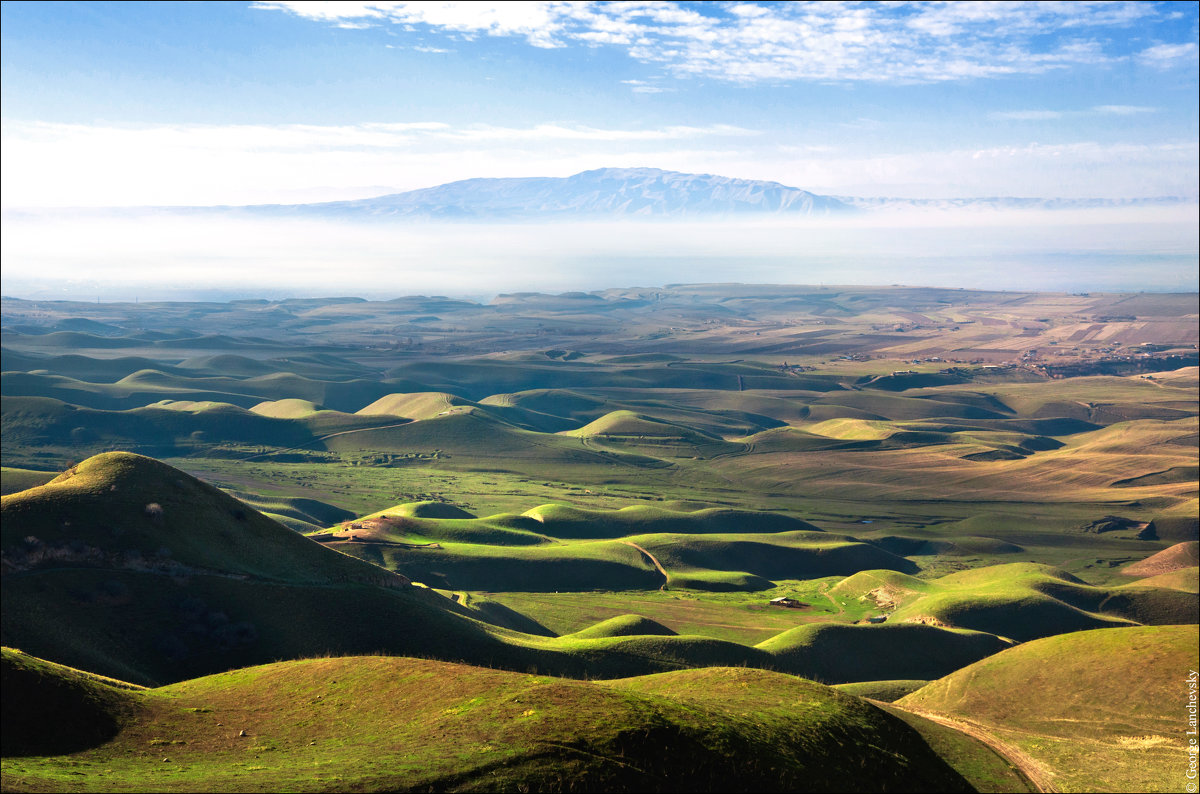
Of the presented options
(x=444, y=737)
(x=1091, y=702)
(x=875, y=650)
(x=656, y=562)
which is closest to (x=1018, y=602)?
(x=875, y=650)

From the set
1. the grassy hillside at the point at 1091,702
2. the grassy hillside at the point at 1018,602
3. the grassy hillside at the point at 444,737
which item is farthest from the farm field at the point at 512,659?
the grassy hillside at the point at 1018,602

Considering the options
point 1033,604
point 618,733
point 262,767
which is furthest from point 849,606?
point 262,767

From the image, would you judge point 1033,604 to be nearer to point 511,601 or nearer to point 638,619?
point 638,619

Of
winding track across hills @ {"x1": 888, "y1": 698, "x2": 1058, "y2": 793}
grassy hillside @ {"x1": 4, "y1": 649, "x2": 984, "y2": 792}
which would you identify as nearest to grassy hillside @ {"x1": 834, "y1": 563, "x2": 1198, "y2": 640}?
winding track across hills @ {"x1": 888, "y1": 698, "x2": 1058, "y2": 793}

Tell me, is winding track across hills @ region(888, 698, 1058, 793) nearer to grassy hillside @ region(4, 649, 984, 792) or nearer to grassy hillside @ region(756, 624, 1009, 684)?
grassy hillside @ region(4, 649, 984, 792)

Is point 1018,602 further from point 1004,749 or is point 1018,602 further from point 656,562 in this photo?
point 1004,749
